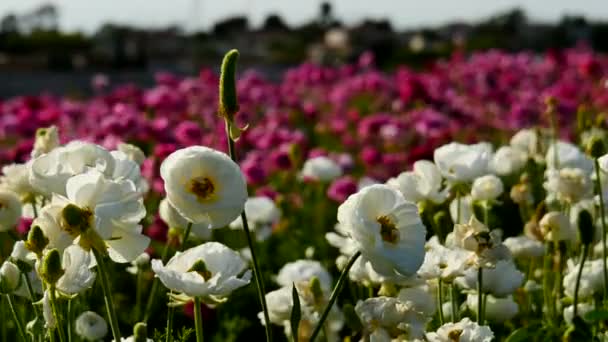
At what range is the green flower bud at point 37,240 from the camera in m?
1.31

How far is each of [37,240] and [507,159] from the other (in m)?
1.58

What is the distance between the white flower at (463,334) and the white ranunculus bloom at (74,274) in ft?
1.55

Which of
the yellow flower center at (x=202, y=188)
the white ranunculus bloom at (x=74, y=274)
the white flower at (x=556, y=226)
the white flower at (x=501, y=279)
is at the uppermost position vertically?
the yellow flower center at (x=202, y=188)

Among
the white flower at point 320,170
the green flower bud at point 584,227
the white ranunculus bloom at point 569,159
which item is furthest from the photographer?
the white flower at point 320,170

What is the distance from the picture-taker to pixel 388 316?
1.43 meters

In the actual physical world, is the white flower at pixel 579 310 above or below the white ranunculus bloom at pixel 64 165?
below

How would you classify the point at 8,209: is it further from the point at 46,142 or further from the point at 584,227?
the point at 584,227

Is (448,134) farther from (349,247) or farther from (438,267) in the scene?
(438,267)

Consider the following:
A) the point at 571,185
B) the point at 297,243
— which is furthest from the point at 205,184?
the point at 297,243

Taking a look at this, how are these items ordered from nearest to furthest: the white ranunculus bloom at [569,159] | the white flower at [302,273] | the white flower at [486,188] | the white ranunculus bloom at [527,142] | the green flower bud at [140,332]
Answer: the green flower bud at [140,332], the white flower at [486,188], the white flower at [302,273], the white ranunculus bloom at [569,159], the white ranunculus bloom at [527,142]

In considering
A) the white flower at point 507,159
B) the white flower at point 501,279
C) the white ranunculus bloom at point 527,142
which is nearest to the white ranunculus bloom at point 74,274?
the white flower at point 501,279

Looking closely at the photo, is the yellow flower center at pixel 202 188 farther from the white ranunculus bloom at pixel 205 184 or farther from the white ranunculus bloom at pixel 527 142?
the white ranunculus bloom at pixel 527 142

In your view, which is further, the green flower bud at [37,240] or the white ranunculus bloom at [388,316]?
the white ranunculus bloom at [388,316]

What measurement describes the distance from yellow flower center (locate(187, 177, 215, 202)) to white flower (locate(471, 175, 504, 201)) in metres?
0.91
